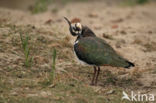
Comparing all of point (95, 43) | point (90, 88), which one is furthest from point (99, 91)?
point (95, 43)

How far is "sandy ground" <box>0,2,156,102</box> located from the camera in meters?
6.37

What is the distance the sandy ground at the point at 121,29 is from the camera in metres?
6.37

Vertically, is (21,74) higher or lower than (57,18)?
lower

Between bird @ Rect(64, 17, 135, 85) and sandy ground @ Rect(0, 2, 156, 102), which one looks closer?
bird @ Rect(64, 17, 135, 85)

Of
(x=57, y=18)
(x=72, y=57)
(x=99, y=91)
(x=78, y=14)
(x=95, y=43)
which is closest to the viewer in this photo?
(x=99, y=91)

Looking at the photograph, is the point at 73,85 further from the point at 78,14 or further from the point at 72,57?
the point at 78,14

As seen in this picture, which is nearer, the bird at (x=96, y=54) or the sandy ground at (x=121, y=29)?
the bird at (x=96, y=54)

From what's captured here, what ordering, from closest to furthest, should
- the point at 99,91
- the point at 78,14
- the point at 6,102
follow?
the point at 6,102
the point at 99,91
the point at 78,14

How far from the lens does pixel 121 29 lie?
9.58 meters

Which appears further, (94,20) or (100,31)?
(94,20)

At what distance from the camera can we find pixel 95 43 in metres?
5.72

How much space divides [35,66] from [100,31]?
11.7 feet

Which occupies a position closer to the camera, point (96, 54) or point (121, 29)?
point (96, 54)

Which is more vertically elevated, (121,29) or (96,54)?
(121,29)
